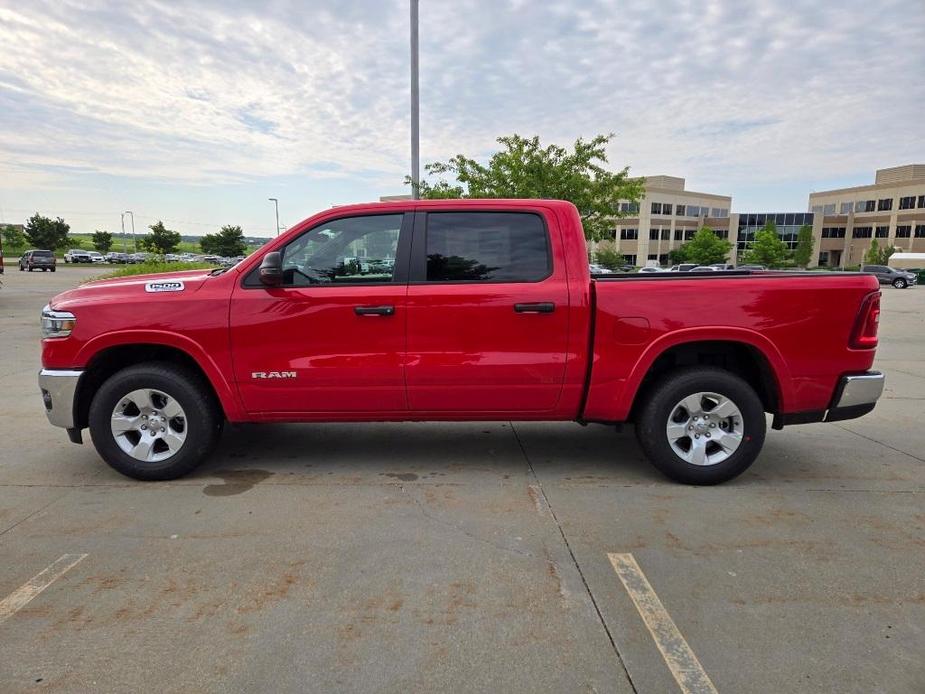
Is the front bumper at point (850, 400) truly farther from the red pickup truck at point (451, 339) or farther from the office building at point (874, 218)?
the office building at point (874, 218)

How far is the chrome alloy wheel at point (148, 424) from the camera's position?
13.9 ft

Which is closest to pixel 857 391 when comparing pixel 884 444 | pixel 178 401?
pixel 884 444

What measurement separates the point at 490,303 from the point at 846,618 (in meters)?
2.56

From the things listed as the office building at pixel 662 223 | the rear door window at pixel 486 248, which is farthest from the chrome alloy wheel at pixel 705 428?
the office building at pixel 662 223

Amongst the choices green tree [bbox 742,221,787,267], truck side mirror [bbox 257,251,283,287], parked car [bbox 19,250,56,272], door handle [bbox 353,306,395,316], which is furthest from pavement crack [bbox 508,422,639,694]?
green tree [bbox 742,221,787,267]

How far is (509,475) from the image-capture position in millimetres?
4488

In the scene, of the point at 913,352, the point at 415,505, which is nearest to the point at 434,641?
the point at 415,505

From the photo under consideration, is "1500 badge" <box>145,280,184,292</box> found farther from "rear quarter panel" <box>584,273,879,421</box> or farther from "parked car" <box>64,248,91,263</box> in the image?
"parked car" <box>64,248,91,263</box>

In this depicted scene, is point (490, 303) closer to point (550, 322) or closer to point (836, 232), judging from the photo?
point (550, 322)

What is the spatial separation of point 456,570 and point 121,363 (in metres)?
2.99

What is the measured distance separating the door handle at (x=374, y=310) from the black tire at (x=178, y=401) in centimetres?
128

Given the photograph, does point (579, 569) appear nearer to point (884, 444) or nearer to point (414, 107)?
point (884, 444)

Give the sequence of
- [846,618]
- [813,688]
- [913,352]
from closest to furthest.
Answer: [813,688] < [846,618] < [913,352]

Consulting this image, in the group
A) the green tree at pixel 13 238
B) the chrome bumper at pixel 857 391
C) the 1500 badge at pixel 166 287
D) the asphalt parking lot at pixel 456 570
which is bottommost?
the asphalt parking lot at pixel 456 570
